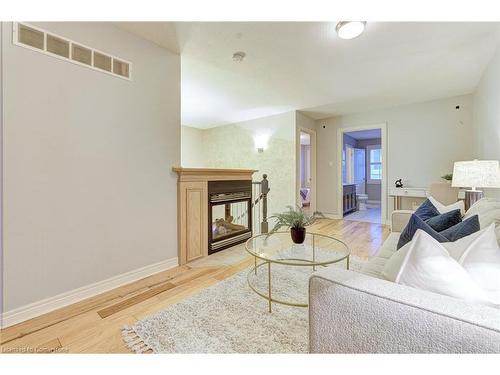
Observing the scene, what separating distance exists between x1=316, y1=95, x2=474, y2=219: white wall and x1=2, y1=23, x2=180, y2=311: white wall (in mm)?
4057

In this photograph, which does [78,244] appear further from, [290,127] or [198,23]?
[290,127]

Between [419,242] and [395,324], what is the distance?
0.31m

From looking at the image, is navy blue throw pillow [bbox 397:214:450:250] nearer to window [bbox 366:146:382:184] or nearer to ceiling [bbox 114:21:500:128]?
ceiling [bbox 114:21:500:128]

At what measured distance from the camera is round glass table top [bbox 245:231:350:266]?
68.7 inches

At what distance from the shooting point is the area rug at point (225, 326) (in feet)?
4.28

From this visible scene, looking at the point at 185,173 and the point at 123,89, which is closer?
the point at 123,89

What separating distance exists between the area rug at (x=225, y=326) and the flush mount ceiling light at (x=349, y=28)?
7.40ft

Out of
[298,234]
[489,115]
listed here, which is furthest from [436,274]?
[489,115]

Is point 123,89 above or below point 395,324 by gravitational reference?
above

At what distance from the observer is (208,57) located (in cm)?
262

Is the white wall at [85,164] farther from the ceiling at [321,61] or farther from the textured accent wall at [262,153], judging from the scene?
the textured accent wall at [262,153]
